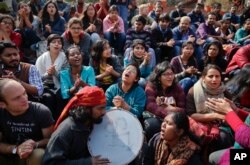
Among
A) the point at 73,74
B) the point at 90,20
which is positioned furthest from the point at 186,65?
the point at 90,20

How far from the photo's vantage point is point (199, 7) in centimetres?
980

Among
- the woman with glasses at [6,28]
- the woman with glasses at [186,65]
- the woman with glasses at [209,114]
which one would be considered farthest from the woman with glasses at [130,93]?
the woman with glasses at [6,28]

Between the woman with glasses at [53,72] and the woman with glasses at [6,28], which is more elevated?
the woman with glasses at [6,28]

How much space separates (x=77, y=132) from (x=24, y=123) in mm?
560

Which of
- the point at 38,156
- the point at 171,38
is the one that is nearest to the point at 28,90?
the point at 38,156

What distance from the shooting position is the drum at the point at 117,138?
3250 millimetres

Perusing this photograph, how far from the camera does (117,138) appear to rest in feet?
10.9

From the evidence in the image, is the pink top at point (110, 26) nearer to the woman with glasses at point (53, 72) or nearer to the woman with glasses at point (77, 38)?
the woman with glasses at point (77, 38)

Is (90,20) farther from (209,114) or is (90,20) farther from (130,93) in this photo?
(209,114)

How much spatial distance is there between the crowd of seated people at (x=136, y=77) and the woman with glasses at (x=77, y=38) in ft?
0.05

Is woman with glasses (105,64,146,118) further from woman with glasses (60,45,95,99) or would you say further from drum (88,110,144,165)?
drum (88,110,144,165)

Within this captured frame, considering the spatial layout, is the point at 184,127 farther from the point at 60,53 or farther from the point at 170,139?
the point at 60,53

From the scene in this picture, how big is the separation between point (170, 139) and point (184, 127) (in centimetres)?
17

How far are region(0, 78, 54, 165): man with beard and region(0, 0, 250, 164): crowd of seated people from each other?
0.01 m
